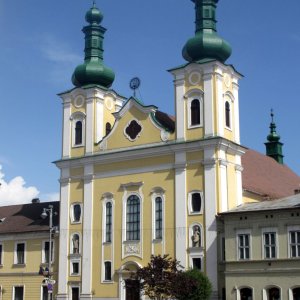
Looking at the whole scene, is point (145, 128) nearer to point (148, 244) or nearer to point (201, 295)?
point (148, 244)

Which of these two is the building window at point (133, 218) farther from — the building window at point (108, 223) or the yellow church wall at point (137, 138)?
the yellow church wall at point (137, 138)

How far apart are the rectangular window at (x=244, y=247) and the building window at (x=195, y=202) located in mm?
3879

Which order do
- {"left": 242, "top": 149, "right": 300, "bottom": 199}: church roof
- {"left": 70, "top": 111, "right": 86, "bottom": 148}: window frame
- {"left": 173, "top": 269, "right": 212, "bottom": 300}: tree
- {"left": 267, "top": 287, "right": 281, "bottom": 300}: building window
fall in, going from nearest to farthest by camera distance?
1. {"left": 267, "top": 287, "right": 281, "bottom": 300}: building window
2. {"left": 173, "top": 269, "right": 212, "bottom": 300}: tree
3. {"left": 242, "top": 149, "right": 300, "bottom": 199}: church roof
4. {"left": 70, "top": 111, "right": 86, "bottom": 148}: window frame

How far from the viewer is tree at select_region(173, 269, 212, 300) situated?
34906 millimetres

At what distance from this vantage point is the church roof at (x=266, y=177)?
45425mm

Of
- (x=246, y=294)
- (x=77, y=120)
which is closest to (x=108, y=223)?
(x=77, y=120)

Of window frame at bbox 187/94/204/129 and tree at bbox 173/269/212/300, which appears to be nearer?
tree at bbox 173/269/212/300

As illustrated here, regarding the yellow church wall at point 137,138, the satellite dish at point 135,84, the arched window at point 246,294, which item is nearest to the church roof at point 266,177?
the yellow church wall at point 137,138

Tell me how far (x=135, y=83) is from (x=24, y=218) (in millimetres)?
13307

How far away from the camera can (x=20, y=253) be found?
47500 mm

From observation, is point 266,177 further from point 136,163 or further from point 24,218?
point 24,218

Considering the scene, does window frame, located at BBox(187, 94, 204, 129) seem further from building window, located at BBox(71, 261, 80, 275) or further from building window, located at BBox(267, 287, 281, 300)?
building window, located at BBox(71, 261, 80, 275)

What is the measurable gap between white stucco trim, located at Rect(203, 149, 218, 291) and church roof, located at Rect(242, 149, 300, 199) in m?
4.24

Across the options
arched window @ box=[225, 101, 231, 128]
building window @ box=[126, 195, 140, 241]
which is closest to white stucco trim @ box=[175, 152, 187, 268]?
building window @ box=[126, 195, 140, 241]
